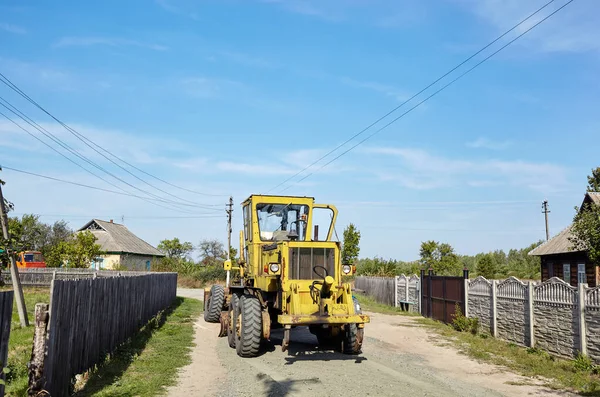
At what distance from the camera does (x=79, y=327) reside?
7.88 m

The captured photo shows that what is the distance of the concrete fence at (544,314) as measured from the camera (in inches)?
425

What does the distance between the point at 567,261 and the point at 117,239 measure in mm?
44121

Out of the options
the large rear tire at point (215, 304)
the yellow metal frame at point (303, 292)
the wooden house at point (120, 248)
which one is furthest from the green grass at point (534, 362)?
the wooden house at point (120, 248)

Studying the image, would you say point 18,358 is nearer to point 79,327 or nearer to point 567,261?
point 79,327

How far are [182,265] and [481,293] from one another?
132 ft

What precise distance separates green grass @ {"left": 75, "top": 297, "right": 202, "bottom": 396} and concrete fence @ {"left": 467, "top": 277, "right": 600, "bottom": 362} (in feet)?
26.6

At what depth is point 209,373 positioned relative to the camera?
9.57 metres

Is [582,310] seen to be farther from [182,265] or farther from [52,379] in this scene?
[182,265]

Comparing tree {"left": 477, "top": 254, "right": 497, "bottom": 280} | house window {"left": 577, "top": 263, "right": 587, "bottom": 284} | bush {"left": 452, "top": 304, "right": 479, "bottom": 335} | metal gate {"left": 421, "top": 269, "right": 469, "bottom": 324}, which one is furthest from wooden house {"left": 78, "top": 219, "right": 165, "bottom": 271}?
bush {"left": 452, "top": 304, "right": 479, "bottom": 335}

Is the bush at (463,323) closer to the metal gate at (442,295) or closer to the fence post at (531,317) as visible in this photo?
the metal gate at (442,295)

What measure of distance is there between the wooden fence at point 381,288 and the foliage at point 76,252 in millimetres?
21934

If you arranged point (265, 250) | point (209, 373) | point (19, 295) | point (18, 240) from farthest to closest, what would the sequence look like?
point (19, 295) < point (18, 240) < point (265, 250) < point (209, 373)

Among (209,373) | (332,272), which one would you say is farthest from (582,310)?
(209,373)

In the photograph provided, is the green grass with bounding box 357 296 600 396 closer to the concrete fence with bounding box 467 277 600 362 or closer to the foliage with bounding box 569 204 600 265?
the concrete fence with bounding box 467 277 600 362
